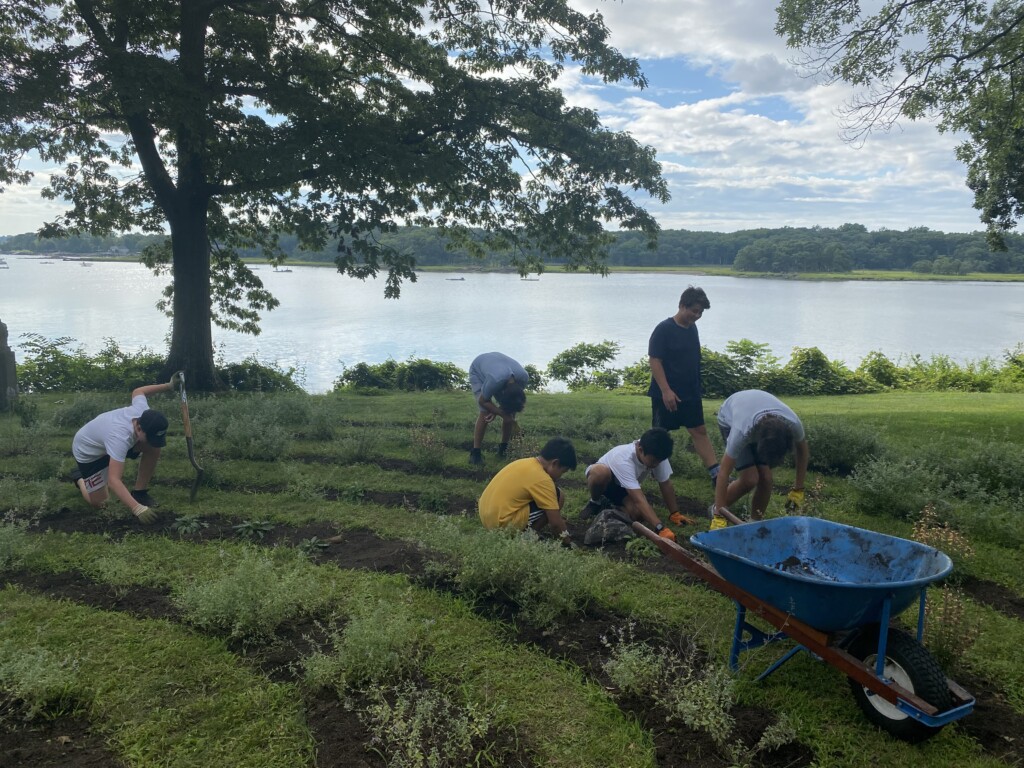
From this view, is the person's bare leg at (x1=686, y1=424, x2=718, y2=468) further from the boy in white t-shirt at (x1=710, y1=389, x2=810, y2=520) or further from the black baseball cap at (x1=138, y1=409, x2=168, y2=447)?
the black baseball cap at (x1=138, y1=409, x2=168, y2=447)

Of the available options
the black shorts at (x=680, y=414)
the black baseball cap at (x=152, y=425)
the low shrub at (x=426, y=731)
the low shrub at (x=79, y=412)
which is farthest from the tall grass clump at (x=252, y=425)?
the low shrub at (x=426, y=731)

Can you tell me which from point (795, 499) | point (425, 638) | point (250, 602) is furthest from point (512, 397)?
point (250, 602)

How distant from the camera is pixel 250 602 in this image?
403 cm

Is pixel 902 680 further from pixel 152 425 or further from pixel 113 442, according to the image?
pixel 113 442

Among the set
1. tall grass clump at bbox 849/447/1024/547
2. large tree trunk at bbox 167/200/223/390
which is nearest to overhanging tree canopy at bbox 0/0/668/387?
large tree trunk at bbox 167/200/223/390

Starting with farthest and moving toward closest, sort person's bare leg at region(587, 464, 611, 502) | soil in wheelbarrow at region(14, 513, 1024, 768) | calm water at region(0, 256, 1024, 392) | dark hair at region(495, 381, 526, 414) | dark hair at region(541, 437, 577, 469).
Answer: calm water at region(0, 256, 1024, 392) → dark hair at region(495, 381, 526, 414) → person's bare leg at region(587, 464, 611, 502) → dark hair at region(541, 437, 577, 469) → soil in wheelbarrow at region(14, 513, 1024, 768)

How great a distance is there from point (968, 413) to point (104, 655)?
39.6 ft

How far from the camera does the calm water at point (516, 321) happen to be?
1925 cm

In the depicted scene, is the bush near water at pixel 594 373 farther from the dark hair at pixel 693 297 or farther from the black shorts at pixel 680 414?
the dark hair at pixel 693 297

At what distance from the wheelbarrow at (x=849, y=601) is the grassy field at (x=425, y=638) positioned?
0.28 m

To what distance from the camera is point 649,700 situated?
11.3 ft

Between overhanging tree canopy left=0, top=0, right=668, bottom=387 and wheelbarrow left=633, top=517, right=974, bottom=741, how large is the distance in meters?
8.68

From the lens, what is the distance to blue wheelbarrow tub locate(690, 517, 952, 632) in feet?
10.1

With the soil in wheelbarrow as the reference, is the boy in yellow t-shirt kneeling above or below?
above
